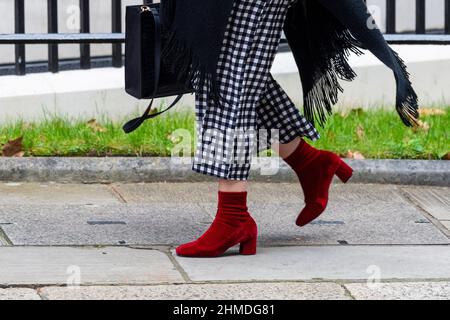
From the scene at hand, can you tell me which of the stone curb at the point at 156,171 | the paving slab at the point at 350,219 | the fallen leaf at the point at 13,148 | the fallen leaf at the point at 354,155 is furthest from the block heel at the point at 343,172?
the fallen leaf at the point at 13,148

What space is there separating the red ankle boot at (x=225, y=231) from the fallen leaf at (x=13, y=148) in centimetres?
176

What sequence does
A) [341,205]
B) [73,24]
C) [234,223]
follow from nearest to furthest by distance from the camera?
[234,223] < [341,205] < [73,24]

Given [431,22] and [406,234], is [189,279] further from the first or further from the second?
[431,22]

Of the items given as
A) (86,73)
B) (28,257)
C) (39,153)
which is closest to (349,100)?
(86,73)

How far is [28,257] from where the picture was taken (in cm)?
432

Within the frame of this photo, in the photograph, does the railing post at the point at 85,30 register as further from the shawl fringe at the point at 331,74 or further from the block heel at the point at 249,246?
the block heel at the point at 249,246

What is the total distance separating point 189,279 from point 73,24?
10.1 feet

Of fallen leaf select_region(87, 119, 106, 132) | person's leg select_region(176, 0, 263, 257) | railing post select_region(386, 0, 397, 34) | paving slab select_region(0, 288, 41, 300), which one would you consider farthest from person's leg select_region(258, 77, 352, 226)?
railing post select_region(386, 0, 397, 34)

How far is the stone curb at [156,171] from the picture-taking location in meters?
5.69

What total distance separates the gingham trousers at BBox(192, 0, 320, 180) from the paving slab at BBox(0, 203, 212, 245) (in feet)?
1.56

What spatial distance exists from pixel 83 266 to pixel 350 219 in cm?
135

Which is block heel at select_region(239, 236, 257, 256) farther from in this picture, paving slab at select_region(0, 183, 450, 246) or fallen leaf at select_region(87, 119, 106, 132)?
fallen leaf at select_region(87, 119, 106, 132)

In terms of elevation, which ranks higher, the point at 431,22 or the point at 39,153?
the point at 431,22

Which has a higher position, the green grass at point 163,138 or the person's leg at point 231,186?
the person's leg at point 231,186
